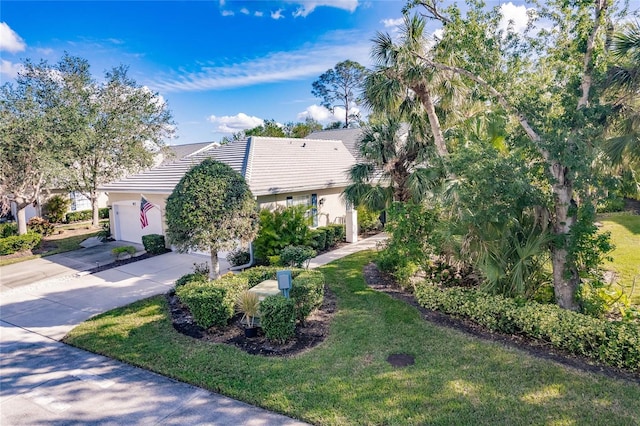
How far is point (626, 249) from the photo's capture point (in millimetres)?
12727

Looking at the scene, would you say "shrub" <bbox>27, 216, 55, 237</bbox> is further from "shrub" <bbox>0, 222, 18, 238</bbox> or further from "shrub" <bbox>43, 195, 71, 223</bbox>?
"shrub" <bbox>43, 195, 71, 223</bbox>

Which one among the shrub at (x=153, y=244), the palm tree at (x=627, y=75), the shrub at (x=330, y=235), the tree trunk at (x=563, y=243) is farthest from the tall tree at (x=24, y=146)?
the palm tree at (x=627, y=75)

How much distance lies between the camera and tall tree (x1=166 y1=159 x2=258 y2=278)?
28.8ft

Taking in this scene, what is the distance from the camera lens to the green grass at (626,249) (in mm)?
9432

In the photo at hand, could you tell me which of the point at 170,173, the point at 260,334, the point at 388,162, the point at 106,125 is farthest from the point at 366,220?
the point at 106,125

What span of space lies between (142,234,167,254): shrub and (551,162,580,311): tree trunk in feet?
44.8

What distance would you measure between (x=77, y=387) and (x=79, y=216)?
79.4 feet

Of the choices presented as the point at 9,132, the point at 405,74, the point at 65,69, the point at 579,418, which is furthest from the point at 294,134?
the point at 579,418

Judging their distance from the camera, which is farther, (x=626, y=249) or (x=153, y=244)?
(x=153, y=244)

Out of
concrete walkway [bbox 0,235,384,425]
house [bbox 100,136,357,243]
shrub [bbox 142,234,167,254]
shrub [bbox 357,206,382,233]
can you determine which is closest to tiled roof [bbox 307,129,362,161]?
house [bbox 100,136,357,243]

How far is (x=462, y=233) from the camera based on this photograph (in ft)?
26.8

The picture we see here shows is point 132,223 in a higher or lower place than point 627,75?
lower

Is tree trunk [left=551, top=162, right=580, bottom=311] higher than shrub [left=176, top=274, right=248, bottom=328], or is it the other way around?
tree trunk [left=551, top=162, right=580, bottom=311]

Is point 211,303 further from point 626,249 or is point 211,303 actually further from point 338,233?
point 626,249
